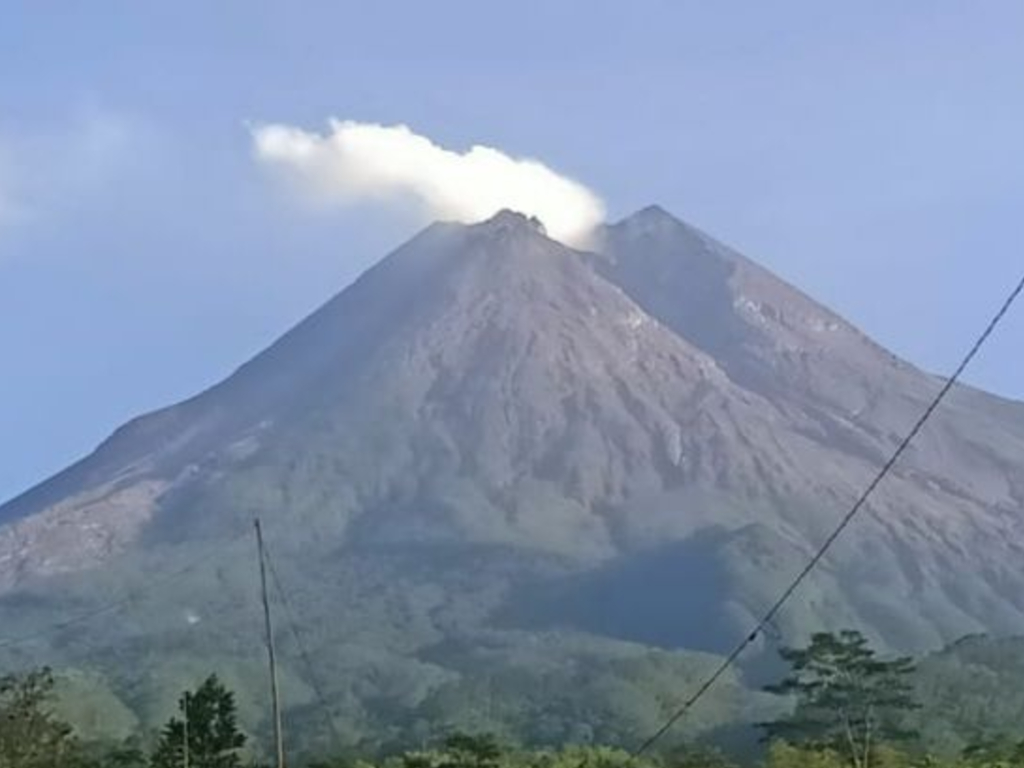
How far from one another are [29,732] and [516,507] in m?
92.0

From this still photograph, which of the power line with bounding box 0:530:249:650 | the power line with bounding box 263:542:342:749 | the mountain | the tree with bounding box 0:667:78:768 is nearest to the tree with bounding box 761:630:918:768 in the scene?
the power line with bounding box 263:542:342:749

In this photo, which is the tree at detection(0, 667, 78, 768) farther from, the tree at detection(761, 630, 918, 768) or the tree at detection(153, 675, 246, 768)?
the tree at detection(761, 630, 918, 768)

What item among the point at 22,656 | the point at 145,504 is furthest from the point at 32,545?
the point at 22,656

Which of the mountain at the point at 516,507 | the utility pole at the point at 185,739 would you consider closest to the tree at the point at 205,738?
the utility pole at the point at 185,739

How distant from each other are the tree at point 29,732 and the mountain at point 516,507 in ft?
154

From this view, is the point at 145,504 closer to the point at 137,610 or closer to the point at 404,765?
the point at 137,610

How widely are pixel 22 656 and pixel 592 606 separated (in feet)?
107

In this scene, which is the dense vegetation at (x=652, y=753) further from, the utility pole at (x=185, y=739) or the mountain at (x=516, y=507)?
the mountain at (x=516, y=507)

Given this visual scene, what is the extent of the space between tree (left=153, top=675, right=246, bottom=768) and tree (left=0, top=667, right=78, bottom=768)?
6.13 feet

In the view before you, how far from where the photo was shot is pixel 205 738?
3241cm

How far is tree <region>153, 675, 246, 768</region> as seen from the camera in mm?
32281

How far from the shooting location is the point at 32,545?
121 meters

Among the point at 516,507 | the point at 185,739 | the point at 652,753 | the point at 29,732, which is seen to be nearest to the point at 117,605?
the point at 516,507

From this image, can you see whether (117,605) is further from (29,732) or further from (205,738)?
(205,738)
